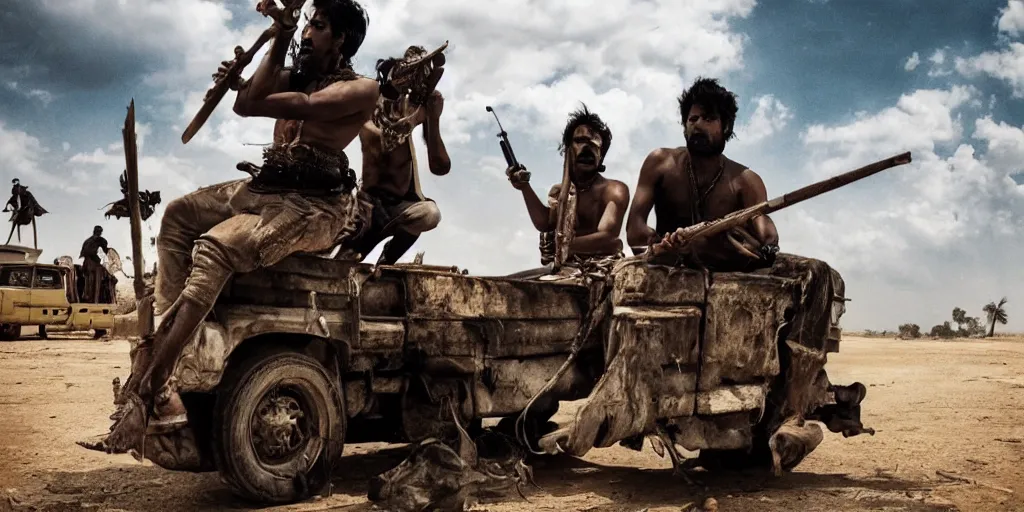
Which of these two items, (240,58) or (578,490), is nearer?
(240,58)

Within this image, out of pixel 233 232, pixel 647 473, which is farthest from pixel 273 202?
pixel 647 473

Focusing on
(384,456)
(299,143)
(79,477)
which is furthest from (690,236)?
(79,477)

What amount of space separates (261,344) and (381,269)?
828 millimetres

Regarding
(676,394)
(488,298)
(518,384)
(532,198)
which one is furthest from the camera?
(532,198)

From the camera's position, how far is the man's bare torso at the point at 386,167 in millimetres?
6020

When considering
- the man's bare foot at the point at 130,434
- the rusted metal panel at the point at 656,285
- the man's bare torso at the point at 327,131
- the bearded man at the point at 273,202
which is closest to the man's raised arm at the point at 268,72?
the bearded man at the point at 273,202

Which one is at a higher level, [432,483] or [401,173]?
[401,173]

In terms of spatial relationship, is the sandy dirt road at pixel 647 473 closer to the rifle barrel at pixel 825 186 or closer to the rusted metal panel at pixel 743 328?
the rusted metal panel at pixel 743 328

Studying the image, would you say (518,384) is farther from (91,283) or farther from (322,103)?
(91,283)

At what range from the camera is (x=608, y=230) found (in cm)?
722

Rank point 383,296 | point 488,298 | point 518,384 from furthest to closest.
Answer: point 518,384 < point 488,298 < point 383,296

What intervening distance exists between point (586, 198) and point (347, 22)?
117 inches

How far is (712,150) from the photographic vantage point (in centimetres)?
619

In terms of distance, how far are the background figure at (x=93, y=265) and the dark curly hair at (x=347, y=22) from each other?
59.0 ft
